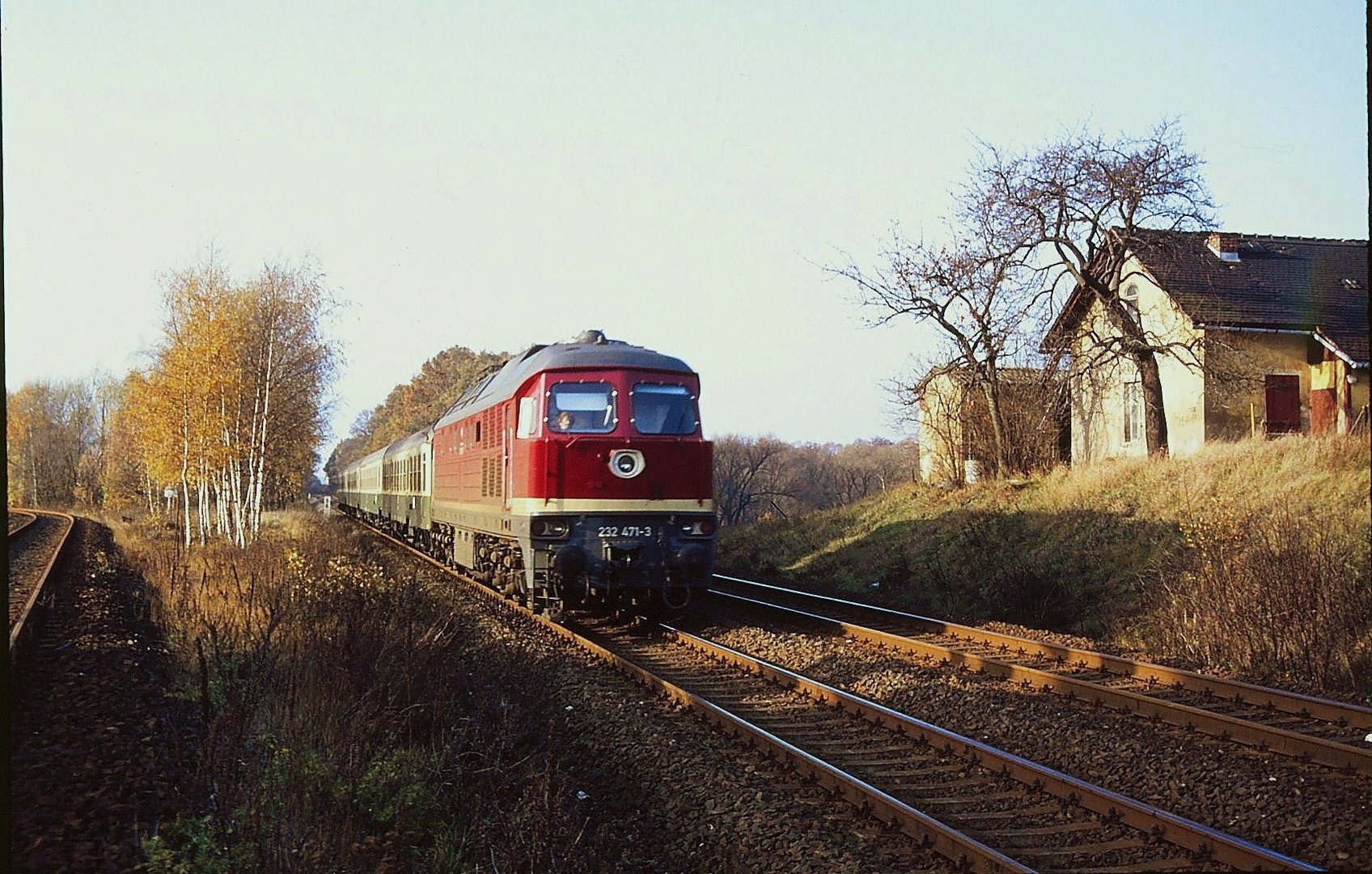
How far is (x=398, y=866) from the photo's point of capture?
566 cm

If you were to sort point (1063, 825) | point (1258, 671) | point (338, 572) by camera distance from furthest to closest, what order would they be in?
point (338, 572) < point (1258, 671) < point (1063, 825)

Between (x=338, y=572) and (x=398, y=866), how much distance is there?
303 inches

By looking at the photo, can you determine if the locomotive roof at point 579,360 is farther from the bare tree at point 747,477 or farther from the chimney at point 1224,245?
the bare tree at point 747,477

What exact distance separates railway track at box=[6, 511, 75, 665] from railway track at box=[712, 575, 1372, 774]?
24.6 feet

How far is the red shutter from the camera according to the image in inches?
940

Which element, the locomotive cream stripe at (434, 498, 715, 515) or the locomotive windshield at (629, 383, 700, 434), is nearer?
the locomotive cream stripe at (434, 498, 715, 515)

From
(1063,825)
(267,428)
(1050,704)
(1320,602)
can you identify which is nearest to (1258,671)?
(1320,602)

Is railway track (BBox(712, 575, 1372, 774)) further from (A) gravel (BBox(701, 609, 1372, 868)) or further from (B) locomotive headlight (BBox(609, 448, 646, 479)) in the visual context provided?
(B) locomotive headlight (BBox(609, 448, 646, 479))

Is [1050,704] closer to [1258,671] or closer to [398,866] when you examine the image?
[1258,671]

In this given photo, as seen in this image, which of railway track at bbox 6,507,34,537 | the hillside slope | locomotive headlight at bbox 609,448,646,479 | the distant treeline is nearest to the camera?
the hillside slope

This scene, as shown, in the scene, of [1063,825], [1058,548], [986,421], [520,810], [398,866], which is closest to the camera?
[398,866]

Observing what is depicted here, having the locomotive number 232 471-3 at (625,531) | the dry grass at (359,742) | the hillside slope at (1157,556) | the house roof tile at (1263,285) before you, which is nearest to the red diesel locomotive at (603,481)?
the locomotive number 232 471-3 at (625,531)

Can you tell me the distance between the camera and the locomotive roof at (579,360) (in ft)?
43.0

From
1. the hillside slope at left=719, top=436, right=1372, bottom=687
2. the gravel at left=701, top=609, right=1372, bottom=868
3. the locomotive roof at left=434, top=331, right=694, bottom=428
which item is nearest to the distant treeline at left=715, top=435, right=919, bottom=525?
the hillside slope at left=719, top=436, right=1372, bottom=687
